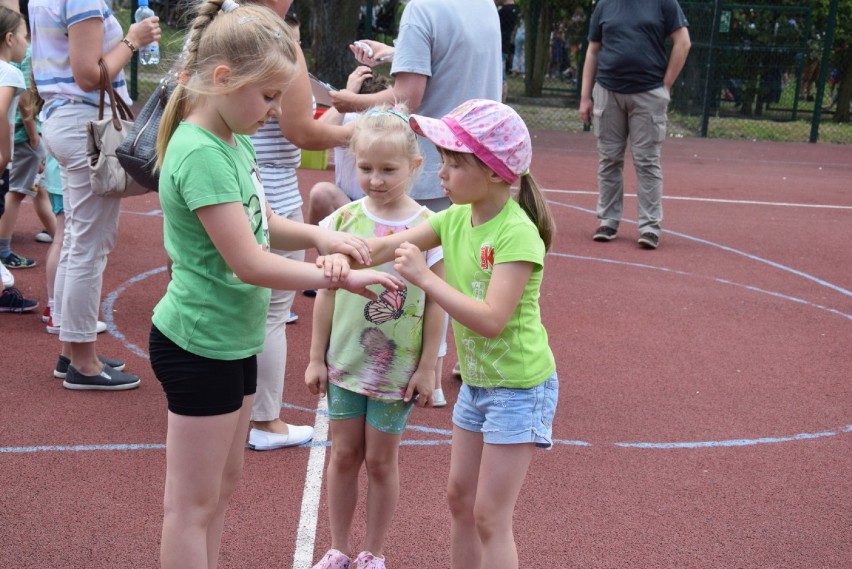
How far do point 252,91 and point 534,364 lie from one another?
113 centimetres

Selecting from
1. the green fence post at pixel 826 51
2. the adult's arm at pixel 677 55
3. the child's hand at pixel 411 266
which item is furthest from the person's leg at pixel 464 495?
the green fence post at pixel 826 51

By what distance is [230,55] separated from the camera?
2.61 meters

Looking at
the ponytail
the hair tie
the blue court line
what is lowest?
the blue court line

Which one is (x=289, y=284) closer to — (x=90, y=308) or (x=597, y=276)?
(x=90, y=308)

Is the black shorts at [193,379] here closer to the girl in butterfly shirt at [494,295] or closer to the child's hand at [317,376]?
the girl in butterfly shirt at [494,295]

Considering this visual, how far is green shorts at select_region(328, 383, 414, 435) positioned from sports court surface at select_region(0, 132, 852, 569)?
1.82ft

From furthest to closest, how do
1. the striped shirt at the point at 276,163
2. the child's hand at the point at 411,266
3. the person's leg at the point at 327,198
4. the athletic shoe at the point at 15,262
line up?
the athletic shoe at the point at 15,262 < the person's leg at the point at 327,198 < the striped shirt at the point at 276,163 < the child's hand at the point at 411,266

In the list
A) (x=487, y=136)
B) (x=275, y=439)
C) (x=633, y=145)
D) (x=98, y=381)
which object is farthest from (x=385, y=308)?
(x=633, y=145)

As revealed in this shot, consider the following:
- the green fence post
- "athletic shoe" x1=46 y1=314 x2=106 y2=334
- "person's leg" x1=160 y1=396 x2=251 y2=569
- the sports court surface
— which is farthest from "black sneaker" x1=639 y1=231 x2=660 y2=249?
the green fence post

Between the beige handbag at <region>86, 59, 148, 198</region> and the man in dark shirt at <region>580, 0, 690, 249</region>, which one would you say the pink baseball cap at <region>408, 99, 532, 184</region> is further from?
the man in dark shirt at <region>580, 0, 690, 249</region>

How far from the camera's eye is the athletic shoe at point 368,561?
11.3 ft

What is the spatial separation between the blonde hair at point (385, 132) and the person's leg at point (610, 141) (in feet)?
19.1

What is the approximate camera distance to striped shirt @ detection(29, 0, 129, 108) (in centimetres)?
469

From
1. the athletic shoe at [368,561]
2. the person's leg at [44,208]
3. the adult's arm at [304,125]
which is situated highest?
the adult's arm at [304,125]
